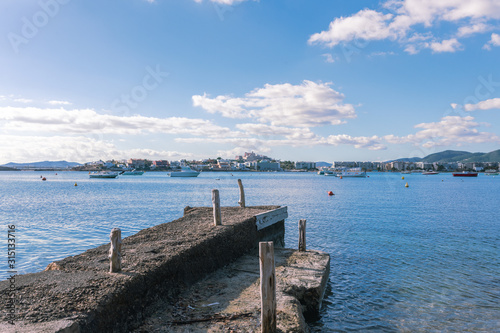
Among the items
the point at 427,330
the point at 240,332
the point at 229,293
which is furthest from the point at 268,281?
the point at 427,330

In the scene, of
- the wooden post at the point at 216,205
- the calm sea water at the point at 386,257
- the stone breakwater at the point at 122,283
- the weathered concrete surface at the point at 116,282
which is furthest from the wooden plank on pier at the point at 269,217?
the calm sea water at the point at 386,257

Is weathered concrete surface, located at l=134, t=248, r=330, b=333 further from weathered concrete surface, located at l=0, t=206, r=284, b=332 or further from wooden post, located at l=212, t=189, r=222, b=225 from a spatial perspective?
wooden post, located at l=212, t=189, r=222, b=225

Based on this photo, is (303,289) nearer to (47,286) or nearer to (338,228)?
(47,286)

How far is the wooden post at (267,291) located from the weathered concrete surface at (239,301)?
0.31 m

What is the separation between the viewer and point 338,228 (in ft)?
87.6

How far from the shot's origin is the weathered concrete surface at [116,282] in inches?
244

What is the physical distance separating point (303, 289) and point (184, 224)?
6.86 meters

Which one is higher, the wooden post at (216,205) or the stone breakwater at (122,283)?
the wooden post at (216,205)

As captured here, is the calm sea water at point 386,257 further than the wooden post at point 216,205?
No

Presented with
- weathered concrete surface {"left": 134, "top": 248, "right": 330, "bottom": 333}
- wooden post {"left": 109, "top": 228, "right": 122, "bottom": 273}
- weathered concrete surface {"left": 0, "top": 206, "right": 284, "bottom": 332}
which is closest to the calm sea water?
weathered concrete surface {"left": 134, "top": 248, "right": 330, "bottom": 333}

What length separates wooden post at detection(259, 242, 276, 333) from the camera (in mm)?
7262

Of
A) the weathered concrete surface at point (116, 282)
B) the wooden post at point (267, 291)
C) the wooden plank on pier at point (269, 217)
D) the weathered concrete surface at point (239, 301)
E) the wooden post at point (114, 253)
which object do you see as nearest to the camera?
the weathered concrete surface at point (116, 282)

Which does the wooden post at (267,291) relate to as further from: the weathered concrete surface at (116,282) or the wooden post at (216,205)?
the wooden post at (216,205)

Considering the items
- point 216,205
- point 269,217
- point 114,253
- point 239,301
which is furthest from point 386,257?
point 114,253
